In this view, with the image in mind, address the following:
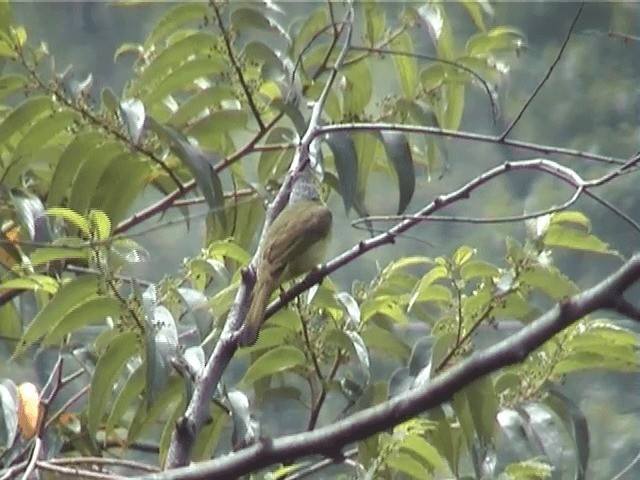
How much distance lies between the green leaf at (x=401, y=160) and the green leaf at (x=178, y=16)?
235 millimetres

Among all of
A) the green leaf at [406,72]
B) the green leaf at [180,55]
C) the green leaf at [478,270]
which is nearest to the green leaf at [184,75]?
the green leaf at [180,55]

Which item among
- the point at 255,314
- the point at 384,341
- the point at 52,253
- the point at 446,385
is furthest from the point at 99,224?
the point at 446,385

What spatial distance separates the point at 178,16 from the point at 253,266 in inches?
14.7

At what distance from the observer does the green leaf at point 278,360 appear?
3.45ft

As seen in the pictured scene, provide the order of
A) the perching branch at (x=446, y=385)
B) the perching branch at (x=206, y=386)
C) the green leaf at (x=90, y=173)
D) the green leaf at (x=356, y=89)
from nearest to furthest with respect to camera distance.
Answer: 1. the perching branch at (x=446, y=385)
2. the perching branch at (x=206, y=386)
3. the green leaf at (x=90, y=173)
4. the green leaf at (x=356, y=89)

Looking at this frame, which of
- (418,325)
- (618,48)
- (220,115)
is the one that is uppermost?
(618,48)

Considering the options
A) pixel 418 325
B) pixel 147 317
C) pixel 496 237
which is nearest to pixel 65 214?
pixel 147 317

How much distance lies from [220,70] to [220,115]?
0.08 meters

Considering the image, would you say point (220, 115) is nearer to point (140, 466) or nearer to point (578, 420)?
point (140, 466)

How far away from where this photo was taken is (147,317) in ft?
3.05

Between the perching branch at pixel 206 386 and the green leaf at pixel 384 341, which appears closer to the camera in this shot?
the perching branch at pixel 206 386

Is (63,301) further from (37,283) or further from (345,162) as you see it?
(345,162)

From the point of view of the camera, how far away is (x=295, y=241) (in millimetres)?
1123

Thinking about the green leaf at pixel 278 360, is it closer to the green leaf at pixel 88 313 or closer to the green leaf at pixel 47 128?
the green leaf at pixel 88 313
